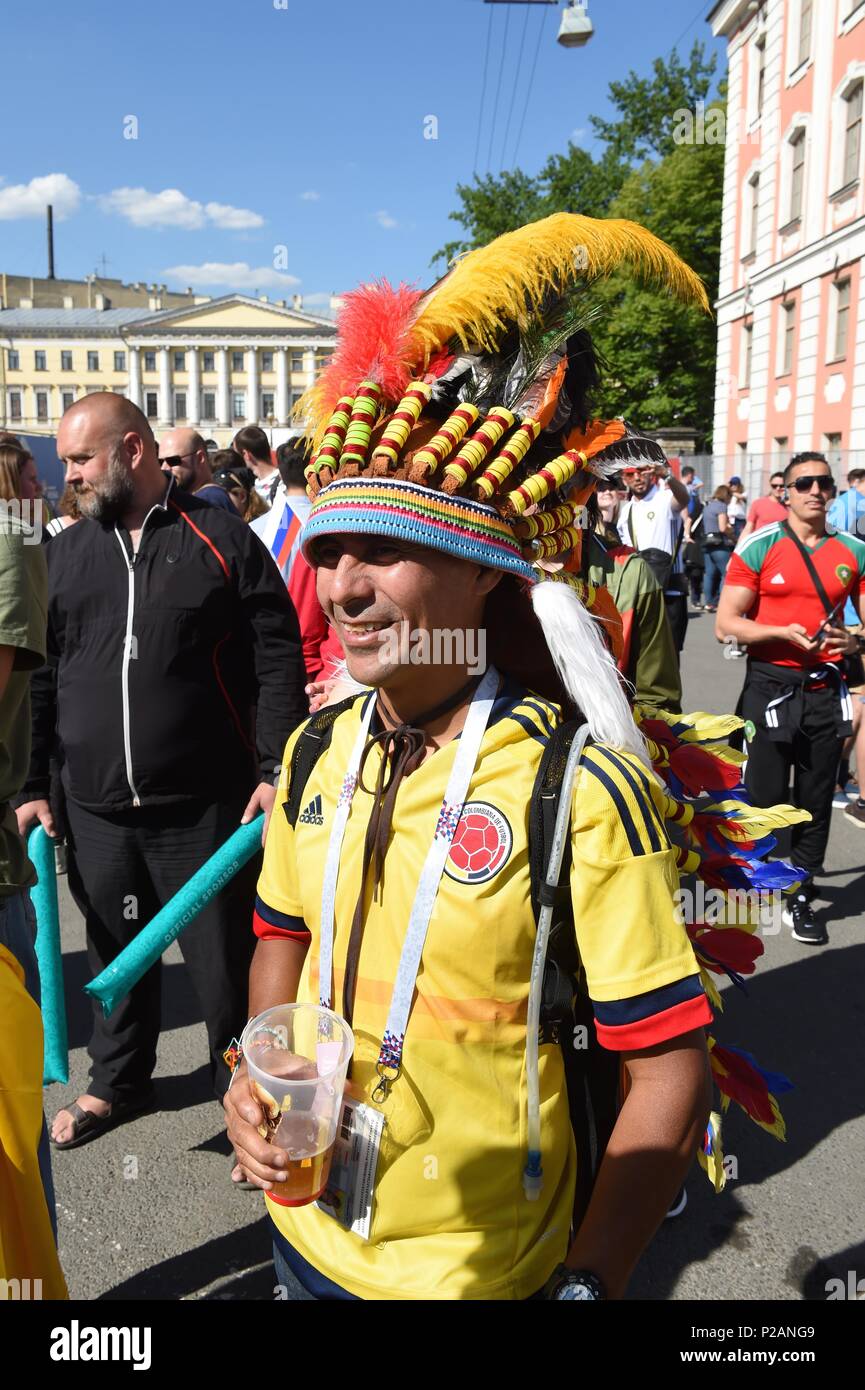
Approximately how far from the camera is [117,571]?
10.2 feet

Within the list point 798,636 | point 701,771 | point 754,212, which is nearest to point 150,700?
point 701,771

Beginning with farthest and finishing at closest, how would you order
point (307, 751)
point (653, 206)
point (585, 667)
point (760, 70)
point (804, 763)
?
point (653, 206)
point (760, 70)
point (804, 763)
point (307, 751)
point (585, 667)

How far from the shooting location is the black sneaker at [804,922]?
4922 millimetres

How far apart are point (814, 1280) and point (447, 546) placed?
2534mm

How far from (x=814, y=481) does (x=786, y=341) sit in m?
20.7

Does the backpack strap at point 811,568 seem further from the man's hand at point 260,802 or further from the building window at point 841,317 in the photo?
the building window at point 841,317

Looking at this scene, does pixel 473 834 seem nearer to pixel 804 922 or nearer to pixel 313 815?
pixel 313 815

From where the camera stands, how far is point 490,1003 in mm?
1424

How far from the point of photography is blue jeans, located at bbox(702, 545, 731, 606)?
52.8ft

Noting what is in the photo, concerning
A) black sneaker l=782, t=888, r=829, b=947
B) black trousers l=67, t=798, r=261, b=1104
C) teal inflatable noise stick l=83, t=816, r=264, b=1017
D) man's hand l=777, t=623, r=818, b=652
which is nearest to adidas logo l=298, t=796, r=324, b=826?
teal inflatable noise stick l=83, t=816, r=264, b=1017

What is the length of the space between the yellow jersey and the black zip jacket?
5.70ft

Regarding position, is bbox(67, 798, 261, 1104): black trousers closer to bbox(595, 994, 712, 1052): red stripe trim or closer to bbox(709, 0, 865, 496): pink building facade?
bbox(595, 994, 712, 1052): red stripe trim

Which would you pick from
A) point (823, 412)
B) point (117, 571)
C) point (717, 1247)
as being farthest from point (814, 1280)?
point (823, 412)

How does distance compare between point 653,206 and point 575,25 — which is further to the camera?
point 653,206
